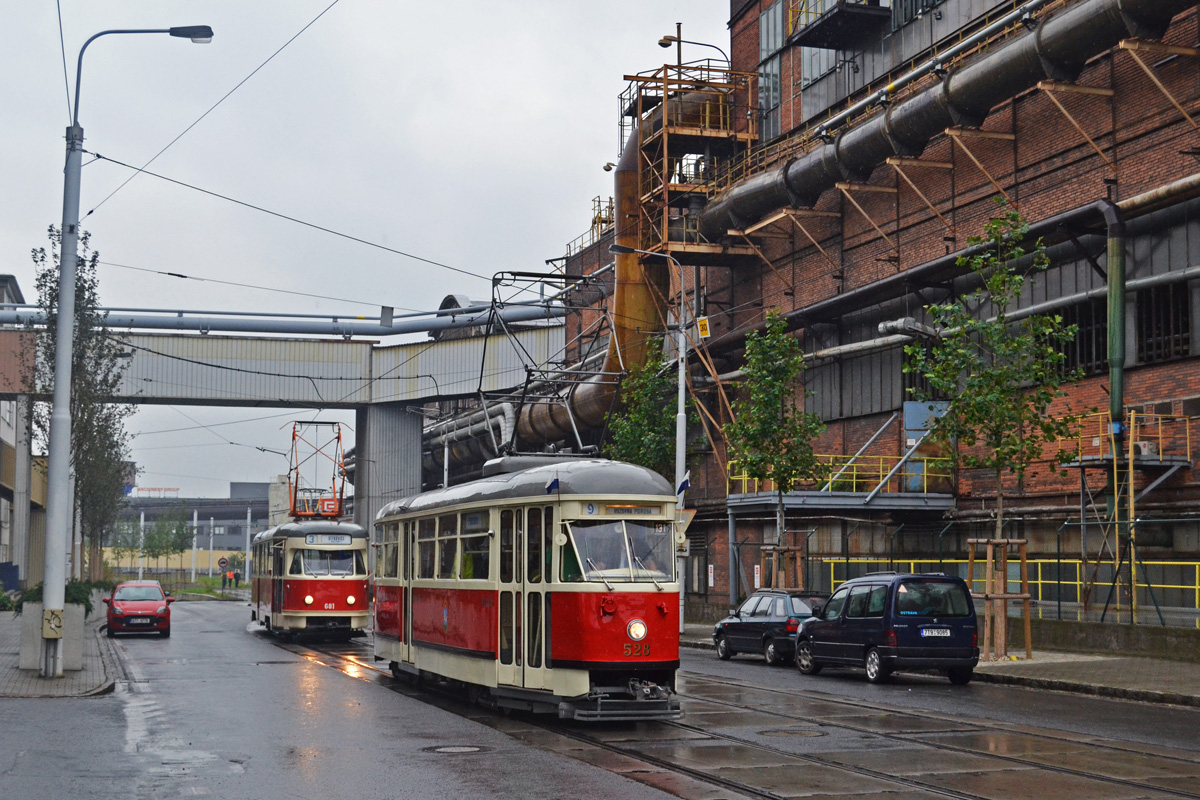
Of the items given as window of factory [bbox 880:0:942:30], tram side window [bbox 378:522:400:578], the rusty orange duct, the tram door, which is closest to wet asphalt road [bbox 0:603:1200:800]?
the tram door

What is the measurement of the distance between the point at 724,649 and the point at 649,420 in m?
13.5

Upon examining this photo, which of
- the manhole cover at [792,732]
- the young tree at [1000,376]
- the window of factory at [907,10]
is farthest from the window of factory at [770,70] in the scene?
the manhole cover at [792,732]

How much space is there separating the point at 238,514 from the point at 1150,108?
136m

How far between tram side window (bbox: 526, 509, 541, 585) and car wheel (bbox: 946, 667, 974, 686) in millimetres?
9396

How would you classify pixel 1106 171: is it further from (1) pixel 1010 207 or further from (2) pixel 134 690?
(2) pixel 134 690

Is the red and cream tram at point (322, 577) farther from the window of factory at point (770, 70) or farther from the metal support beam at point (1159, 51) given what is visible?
the window of factory at point (770, 70)

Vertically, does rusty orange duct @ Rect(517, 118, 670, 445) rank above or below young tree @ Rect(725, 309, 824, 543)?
above

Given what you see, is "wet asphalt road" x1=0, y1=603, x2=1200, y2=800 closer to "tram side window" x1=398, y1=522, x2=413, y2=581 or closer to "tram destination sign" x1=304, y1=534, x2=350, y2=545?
"tram side window" x1=398, y1=522, x2=413, y2=581

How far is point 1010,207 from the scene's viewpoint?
32.3 m

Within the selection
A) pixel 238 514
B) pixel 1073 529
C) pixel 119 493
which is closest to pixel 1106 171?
pixel 1073 529

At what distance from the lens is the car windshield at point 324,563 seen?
3056 centimetres

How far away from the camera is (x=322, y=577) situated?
30.7 metres

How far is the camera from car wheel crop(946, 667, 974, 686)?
2183 centimetres

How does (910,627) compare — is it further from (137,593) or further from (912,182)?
(137,593)
